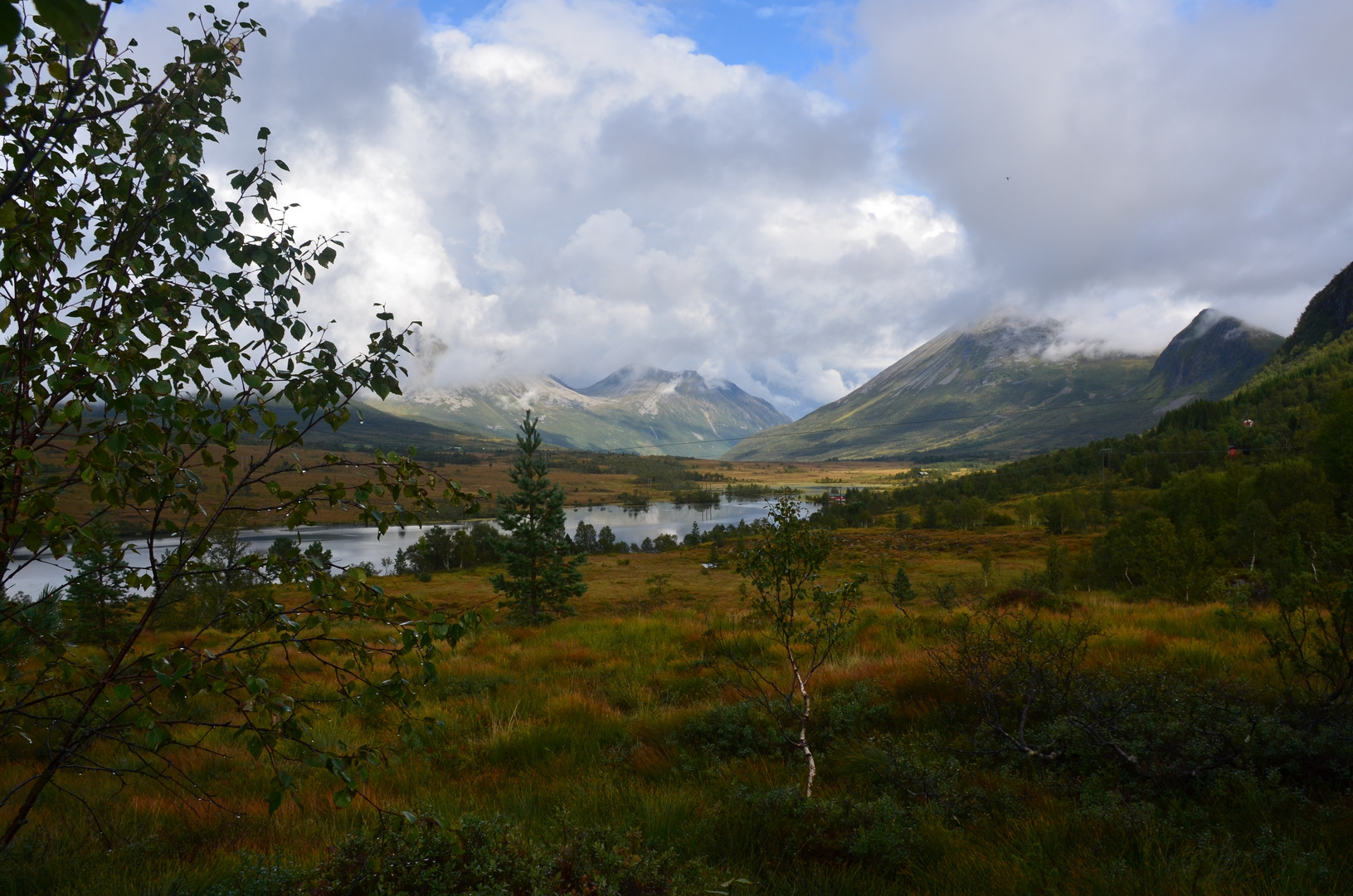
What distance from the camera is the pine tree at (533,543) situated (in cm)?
2348

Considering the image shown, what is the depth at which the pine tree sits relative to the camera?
23484 mm

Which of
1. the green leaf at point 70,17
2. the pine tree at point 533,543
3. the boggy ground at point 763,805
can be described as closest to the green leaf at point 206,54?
the green leaf at point 70,17

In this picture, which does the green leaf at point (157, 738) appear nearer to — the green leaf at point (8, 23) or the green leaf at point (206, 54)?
the green leaf at point (8, 23)

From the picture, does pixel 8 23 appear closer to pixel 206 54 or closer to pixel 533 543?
pixel 206 54

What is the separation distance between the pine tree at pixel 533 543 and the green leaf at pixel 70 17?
22.4m

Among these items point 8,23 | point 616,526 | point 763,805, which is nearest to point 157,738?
point 8,23

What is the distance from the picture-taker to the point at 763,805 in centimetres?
423

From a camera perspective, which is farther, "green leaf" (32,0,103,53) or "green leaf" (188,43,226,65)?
"green leaf" (188,43,226,65)

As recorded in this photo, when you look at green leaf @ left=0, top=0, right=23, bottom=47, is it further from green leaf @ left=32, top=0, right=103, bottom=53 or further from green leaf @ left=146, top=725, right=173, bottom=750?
green leaf @ left=146, top=725, right=173, bottom=750

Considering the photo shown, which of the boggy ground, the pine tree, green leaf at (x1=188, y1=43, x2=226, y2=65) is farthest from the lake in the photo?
green leaf at (x1=188, y1=43, x2=226, y2=65)

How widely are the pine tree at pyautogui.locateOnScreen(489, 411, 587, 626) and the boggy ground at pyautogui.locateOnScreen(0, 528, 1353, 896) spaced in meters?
15.5

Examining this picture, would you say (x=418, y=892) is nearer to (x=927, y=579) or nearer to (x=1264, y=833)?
(x=1264, y=833)

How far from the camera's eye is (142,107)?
118 inches

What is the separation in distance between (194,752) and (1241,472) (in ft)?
192
